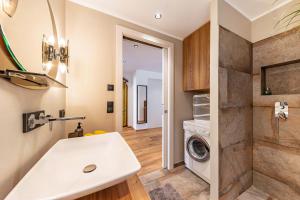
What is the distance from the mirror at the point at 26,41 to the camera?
458 millimetres

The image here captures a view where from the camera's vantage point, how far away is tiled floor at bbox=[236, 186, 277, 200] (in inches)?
55.3

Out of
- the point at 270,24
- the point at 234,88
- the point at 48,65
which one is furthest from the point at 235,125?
the point at 48,65

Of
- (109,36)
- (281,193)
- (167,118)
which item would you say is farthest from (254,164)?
(109,36)

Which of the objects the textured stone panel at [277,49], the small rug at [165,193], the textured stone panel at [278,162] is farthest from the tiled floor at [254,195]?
the textured stone panel at [277,49]

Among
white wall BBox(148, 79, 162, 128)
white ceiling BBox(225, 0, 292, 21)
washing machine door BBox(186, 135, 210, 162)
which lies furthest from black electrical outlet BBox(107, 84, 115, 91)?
white wall BBox(148, 79, 162, 128)

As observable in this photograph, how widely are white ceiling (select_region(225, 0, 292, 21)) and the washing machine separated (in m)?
1.55

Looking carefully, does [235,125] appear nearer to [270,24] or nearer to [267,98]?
[267,98]

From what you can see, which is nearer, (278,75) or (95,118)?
(95,118)

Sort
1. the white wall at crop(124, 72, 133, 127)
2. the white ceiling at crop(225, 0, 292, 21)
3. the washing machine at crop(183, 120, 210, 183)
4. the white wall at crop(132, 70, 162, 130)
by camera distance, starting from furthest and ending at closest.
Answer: the white wall at crop(124, 72, 133, 127)
the white wall at crop(132, 70, 162, 130)
the washing machine at crop(183, 120, 210, 183)
the white ceiling at crop(225, 0, 292, 21)

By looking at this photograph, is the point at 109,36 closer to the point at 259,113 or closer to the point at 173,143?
the point at 173,143

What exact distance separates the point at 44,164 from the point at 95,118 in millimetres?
818

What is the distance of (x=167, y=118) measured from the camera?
2.02m

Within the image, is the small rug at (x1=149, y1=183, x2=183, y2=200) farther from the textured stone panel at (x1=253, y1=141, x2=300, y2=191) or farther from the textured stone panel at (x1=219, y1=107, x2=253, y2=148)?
the textured stone panel at (x1=253, y1=141, x2=300, y2=191)

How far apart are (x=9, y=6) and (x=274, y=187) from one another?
9.07 ft
